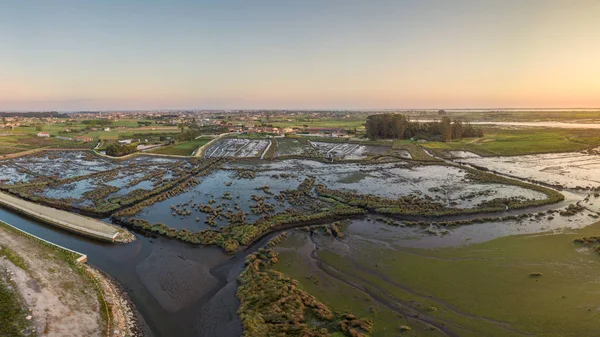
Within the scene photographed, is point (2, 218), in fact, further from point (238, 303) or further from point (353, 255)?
point (353, 255)

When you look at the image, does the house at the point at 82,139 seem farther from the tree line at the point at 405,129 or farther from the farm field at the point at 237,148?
the tree line at the point at 405,129

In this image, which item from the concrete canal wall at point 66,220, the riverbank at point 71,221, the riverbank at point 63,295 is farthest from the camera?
the concrete canal wall at point 66,220

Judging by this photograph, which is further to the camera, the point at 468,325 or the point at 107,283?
the point at 107,283

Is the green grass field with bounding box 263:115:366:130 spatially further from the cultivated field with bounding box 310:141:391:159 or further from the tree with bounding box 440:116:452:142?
the cultivated field with bounding box 310:141:391:159

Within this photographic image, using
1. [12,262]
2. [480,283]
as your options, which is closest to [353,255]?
[480,283]

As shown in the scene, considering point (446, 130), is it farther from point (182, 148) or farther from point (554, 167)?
point (182, 148)

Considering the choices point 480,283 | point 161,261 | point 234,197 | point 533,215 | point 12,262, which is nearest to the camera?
point 480,283

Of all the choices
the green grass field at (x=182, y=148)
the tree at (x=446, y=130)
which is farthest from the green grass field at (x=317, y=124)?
the green grass field at (x=182, y=148)
